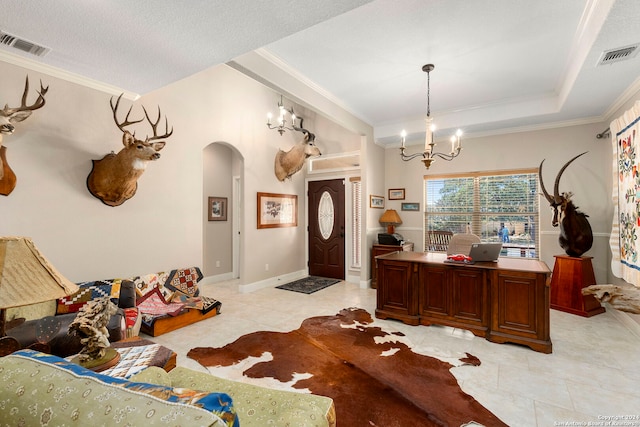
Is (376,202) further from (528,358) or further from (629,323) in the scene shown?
(629,323)

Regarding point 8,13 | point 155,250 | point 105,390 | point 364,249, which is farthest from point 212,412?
point 364,249

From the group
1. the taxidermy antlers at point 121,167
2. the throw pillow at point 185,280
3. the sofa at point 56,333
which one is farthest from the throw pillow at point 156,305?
the taxidermy antlers at point 121,167

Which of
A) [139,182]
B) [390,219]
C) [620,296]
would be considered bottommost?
[620,296]

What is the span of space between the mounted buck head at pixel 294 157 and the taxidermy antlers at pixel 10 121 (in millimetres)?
3468

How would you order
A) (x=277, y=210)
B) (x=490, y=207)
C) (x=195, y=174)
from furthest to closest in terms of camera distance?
(x=277, y=210), (x=490, y=207), (x=195, y=174)

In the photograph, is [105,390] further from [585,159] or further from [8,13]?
[585,159]

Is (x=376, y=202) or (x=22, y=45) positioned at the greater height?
(x=22, y=45)

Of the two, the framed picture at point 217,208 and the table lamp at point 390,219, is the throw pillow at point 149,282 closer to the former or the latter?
the framed picture at point 217,208

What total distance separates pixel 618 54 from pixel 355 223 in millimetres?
4205

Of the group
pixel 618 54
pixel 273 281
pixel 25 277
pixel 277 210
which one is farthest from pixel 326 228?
pixel 25 277

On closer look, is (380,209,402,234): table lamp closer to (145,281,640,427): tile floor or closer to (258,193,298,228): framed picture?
(145,281,640,427): tile floor

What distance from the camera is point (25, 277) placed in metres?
1.02

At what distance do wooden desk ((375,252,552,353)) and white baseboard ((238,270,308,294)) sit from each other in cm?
235

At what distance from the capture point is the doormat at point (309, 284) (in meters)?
5.22
